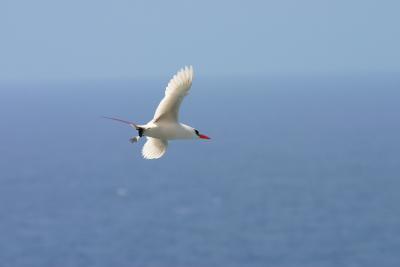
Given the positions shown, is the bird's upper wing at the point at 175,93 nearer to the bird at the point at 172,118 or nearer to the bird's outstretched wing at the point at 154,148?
the bird at the point at 172,118

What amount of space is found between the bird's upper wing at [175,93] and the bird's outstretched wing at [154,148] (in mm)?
1958

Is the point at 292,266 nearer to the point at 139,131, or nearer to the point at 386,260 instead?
the point at 386,260

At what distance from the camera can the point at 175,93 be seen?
2025 centimetres

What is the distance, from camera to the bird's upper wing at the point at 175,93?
19875mm

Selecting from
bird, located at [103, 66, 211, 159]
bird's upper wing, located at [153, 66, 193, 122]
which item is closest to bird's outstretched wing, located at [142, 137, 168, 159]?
bird, located at [103, 66, 211, 159]

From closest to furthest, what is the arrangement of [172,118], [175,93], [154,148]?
1. [172,118]
2. [175,93]
3. [154,148]

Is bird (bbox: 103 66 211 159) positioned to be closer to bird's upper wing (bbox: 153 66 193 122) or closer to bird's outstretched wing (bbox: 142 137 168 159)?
bird's upper wing (bbox: 153 66 193 122)

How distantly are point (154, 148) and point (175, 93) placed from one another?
242 centimetres

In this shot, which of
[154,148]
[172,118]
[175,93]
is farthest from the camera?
[154,148]

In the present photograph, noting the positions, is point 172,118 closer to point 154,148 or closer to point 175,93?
point 175,93

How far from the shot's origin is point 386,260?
595 ft

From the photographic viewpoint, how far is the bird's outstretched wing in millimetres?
21692

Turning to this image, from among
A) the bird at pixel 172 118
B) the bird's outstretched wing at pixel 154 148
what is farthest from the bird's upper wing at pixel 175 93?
the bird's outstretched wing at pixel 154 148

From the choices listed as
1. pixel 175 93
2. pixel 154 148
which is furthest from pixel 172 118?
pixel 154 148
